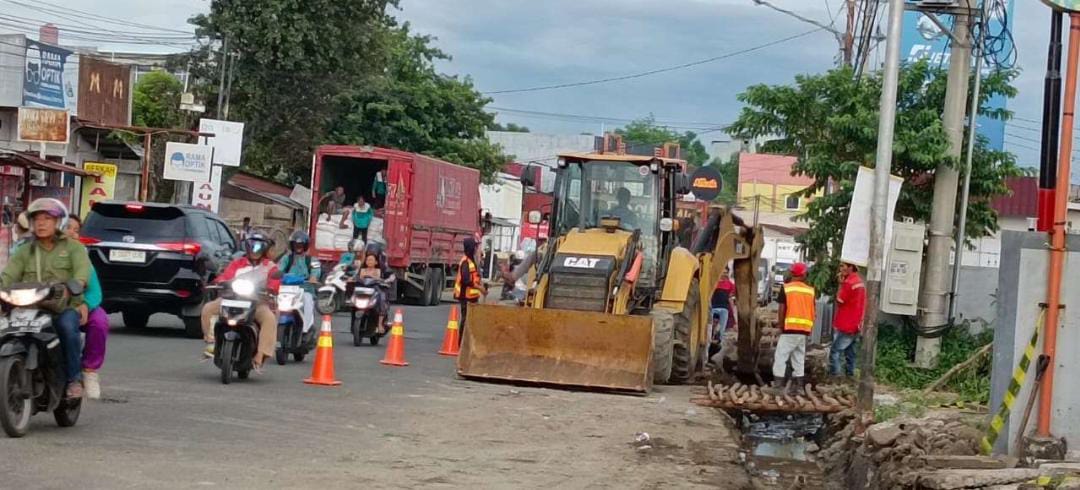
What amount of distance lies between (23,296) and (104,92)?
113 ft

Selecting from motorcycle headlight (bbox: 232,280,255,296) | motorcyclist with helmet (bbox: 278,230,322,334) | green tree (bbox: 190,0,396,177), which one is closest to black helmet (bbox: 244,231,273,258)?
motorcycle headlight (bbox: 232,280,255,296)

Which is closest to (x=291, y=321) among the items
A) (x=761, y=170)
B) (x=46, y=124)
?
(x=46, y=124)

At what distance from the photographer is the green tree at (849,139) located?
63.3 feet

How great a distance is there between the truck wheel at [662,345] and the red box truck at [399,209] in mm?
13037

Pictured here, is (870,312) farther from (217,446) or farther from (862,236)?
(217,446)

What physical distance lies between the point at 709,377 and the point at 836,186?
3.77 m

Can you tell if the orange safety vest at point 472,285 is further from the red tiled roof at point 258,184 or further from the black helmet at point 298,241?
the red tiled roof at point 258,184

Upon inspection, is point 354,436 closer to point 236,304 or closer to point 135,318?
point 236,304

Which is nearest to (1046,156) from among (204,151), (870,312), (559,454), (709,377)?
(870,312)

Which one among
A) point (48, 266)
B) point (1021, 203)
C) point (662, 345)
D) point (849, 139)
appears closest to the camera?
point (48, 266)

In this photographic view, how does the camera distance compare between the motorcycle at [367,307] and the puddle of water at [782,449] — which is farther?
the motorcycle at [367,307]

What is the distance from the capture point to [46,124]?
3494 cm

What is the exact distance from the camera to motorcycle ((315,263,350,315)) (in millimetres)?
18219

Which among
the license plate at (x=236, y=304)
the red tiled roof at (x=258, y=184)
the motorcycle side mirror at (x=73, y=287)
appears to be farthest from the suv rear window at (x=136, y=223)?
the red tiled roof at (x=258, y=184)
